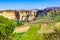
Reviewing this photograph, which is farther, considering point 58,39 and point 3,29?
point 3,29

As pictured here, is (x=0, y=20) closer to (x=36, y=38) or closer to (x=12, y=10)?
(x=36, y=38)

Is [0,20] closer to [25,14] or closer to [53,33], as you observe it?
[53,33]

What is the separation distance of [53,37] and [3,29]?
6759mm

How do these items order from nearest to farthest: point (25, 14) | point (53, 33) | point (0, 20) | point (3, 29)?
point (53, 33) → point (3, 29) → point (0, 20) → point (25, 14)

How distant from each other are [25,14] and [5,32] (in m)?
111

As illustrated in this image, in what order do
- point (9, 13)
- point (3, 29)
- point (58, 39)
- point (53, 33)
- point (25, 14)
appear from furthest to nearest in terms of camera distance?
point (25, 14) → point (9, 13) → point (3, 29) → point (53, 33) → point (58, 39)

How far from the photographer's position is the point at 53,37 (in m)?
24.3

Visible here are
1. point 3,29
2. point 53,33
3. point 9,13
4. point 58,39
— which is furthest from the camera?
point 9,13

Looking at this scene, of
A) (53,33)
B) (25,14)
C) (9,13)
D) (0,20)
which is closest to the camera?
(53,33)

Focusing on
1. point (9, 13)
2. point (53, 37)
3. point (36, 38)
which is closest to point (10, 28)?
point (36, 38)

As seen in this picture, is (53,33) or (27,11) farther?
(27,11)

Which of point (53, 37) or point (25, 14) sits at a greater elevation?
point (53, 37)

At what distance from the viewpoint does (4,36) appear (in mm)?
28188

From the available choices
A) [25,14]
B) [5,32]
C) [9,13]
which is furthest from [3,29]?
[25,14]
